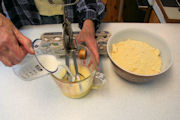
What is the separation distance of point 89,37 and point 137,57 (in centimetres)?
20

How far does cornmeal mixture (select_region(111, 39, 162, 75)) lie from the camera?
52 centimetres

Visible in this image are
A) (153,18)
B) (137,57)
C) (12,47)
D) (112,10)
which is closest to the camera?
(12,47)

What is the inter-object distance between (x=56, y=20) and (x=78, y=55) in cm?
41

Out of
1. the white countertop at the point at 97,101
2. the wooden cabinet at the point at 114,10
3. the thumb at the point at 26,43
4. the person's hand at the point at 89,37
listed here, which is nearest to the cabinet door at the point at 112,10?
the wooden cabinet at the point at 114,10

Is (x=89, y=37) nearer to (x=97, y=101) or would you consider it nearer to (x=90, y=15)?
(x=90, y=15)

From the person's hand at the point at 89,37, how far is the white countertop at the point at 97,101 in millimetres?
102

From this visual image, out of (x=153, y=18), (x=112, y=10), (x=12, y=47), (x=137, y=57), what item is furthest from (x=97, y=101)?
(x=112, y=10)

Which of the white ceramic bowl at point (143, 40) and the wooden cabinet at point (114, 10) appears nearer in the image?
the white ceramic bowl at point (143, 40)

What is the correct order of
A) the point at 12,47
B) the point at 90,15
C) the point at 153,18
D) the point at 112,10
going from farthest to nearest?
1. the point at 112,10
2. the point at 153,18
3. the point at 90,15
4. the point at 12,47

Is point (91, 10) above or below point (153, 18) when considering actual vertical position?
above

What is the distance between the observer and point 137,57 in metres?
0.54

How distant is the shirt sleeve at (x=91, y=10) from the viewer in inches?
27.1

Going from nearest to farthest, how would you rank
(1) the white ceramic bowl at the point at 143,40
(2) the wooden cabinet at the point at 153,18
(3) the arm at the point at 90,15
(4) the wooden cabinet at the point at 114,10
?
(1) the white ceramic bowl at the point at 143,40, (3) the arm at the point at 90,15, (2) the wooden cabinet at the point at 153,18, (4) the wooden cabinet at the point at 114,10

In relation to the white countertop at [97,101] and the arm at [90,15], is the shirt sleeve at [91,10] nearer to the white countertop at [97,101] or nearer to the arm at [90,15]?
the arm at [90,15]
